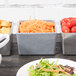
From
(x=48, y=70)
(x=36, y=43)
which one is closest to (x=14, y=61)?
(x=36, y=43)

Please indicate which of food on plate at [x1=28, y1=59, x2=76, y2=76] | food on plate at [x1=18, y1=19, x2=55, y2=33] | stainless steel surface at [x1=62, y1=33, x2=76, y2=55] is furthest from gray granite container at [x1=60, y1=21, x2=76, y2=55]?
food on plate at [x1=28, y1=59, x2=76, y2=76]

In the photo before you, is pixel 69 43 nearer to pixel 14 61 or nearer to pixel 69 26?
pixel 69 26

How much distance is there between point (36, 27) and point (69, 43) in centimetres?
24

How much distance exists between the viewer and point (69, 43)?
56.6 inches

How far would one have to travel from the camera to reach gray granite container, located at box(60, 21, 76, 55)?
141 cm

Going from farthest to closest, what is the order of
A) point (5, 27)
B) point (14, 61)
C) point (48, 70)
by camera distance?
point (5, 27)
point (14, 61)
point (48, 70)

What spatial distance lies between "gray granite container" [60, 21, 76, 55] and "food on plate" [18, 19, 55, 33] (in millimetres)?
108

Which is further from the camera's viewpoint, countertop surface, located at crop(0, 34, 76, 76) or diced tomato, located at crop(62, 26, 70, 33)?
diced tomato, located at crop(62, 26, 70, 33)

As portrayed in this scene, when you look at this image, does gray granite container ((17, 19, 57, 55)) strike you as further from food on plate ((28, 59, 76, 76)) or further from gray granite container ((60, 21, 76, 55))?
food on plate ((28, 59, 76, 76))

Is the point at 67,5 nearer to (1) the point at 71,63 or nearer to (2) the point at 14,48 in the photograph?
(2) the point at 14,48

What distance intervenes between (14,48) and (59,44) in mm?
329

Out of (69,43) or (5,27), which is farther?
(5,27)

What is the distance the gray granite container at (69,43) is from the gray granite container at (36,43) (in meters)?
0.07

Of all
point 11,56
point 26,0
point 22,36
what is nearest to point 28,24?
point 22,36
